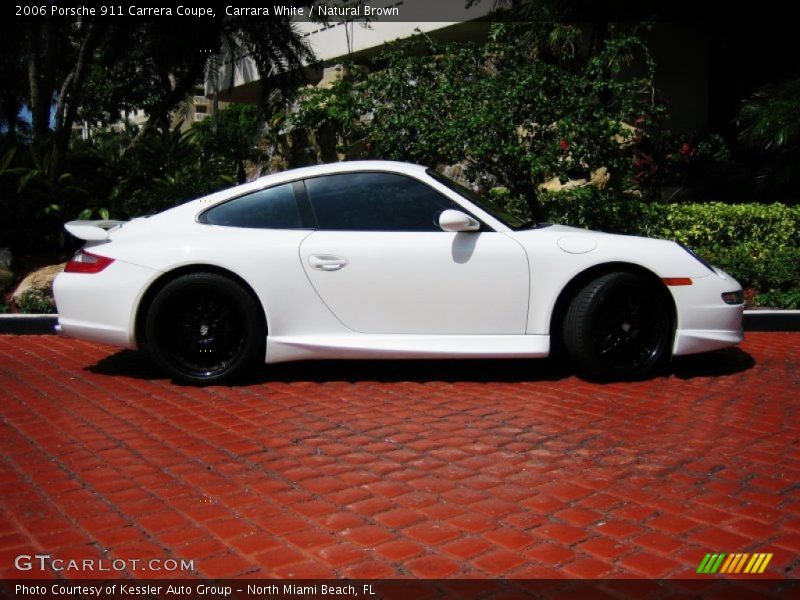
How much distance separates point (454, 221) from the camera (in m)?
5.36

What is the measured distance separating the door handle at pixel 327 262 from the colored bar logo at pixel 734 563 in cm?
304

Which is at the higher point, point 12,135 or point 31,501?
point 12,135

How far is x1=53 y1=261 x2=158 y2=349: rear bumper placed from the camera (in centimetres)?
546

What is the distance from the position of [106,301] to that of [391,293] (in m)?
1.82

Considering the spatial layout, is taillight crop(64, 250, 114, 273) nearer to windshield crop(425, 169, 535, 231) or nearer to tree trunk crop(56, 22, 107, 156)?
windshield crop(425, 169, 535, 231)

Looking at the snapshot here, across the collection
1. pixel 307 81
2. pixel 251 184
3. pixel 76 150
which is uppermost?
pixel 307 81

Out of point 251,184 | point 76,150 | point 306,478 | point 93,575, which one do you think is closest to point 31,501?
point 93,575

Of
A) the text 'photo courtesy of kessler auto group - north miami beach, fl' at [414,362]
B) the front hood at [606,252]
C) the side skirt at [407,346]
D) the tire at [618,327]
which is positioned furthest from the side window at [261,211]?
the tire at [618,327]

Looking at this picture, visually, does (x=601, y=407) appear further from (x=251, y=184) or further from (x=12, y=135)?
(x=12, y=135)

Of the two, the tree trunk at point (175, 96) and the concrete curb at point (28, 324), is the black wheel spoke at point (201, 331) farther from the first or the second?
the tree trunk at point (175, 96)

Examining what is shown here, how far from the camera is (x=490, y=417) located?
4.78 meters

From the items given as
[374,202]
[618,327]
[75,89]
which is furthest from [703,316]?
[75,89]

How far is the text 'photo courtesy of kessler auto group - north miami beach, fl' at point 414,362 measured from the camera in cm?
303

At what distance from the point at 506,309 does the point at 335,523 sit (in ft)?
8.18
